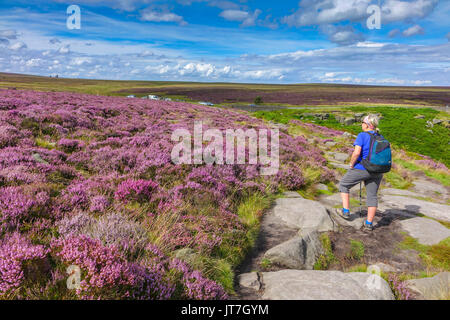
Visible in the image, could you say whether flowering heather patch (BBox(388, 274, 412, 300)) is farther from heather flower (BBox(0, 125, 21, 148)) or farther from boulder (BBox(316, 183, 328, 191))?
heather flower (BBox(0, 125, 21, 148))

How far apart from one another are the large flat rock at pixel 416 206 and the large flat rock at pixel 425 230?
2.55 feet

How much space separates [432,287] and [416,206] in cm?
499

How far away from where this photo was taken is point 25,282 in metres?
2.50

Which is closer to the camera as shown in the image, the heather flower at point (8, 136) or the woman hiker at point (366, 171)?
the woman hiker at point (366, 171)

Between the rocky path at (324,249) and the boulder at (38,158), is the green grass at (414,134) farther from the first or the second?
the boulder at (38,158)

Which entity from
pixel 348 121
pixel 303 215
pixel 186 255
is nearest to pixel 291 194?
pixel 303 215

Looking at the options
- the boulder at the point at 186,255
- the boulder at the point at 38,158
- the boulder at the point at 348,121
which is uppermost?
the boulder at the point at 348,121

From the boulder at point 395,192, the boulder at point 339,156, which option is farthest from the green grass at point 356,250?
the boulder at point 339,156

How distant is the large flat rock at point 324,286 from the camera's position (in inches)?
135

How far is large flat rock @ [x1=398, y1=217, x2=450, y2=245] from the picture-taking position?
5.59 meters

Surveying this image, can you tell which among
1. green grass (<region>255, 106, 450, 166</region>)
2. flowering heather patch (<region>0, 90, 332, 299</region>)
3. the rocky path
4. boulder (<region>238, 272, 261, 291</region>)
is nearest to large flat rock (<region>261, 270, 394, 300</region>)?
the rocky path

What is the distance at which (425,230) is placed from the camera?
19.7ft
